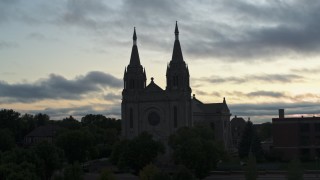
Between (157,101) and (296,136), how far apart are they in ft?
89.6

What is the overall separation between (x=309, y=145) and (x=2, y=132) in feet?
182

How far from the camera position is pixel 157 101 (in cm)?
10875

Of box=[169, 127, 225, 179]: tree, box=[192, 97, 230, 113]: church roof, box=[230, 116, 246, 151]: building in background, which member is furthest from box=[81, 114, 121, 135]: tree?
box=[169, 127, 225, 179]: tree

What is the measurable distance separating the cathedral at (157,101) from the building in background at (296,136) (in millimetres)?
11664

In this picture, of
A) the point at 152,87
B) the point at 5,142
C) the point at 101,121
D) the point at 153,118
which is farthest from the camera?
the point at 101,121

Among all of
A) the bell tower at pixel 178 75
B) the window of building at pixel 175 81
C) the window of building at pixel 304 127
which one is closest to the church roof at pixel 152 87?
the bell tower at pixel 178 75

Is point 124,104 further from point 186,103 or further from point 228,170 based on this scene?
point 228,170

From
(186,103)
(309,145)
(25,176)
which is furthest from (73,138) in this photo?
(309,145)

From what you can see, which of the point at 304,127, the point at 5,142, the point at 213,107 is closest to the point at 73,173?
the point at 5,142

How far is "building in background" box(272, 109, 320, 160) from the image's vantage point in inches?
4097

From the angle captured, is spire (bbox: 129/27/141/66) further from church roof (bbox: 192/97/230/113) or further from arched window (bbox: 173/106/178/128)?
church roof (bbox: 192/97/230/113)

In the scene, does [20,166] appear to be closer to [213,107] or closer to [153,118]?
[153,118]

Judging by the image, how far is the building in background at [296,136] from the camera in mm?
104062

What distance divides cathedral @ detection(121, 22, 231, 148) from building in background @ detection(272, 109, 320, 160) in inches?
459
